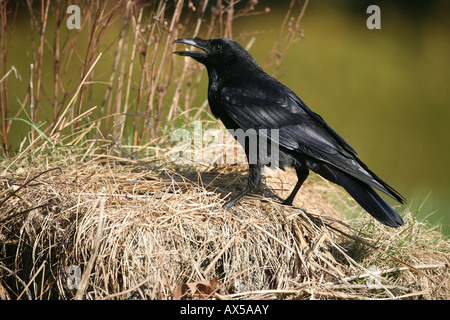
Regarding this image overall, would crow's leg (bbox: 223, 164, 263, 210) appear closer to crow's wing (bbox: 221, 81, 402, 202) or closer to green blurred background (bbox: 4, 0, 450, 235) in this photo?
crow's wing (bbox: 221, 81, 402, 202)

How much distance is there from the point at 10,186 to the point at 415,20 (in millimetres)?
9047

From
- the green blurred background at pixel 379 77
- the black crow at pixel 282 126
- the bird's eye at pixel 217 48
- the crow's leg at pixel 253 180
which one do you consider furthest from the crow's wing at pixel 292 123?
the green blurred background at pixel 379 77

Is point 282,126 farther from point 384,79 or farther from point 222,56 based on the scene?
point 384,79

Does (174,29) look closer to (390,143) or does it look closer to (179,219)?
(179,219)

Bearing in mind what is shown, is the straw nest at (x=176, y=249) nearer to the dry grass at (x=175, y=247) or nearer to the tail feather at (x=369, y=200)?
the dry grass at (x=175, y=247)

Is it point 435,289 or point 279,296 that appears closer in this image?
point 279,296

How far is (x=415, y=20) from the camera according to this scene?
32.4 feet

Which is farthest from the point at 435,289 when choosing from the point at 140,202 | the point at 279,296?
the point at 140,202

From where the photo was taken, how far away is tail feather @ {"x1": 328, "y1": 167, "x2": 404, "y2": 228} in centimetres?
262

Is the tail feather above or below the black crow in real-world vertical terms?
below

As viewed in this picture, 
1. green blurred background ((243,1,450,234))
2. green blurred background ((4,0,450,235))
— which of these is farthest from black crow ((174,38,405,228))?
green blurred background ((243,1,450,234))

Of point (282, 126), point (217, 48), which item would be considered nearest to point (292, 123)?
point (282, 126)

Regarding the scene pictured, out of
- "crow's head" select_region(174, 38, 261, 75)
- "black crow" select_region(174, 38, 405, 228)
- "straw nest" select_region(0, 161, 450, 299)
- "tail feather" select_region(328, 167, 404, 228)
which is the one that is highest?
"crow's head" select_region(174, 38, 261, 75)

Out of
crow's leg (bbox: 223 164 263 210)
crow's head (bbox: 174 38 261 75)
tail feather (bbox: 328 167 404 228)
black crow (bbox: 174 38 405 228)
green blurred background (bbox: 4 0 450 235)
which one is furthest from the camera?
green blurred background (bbox: 4 0 450 235)
